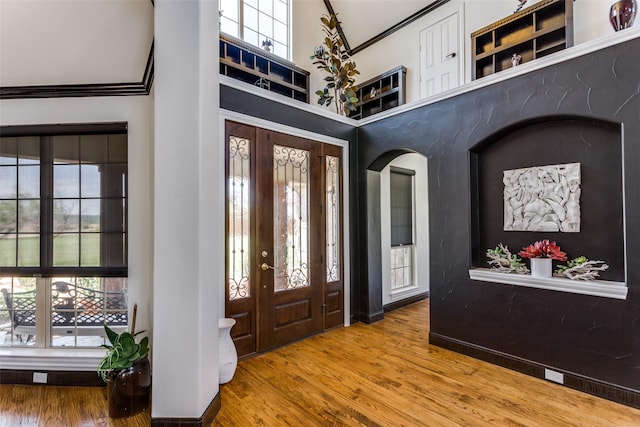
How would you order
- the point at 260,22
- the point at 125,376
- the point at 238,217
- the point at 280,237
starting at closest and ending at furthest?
1. the point at 125,376
2. the point at 238,217
3. the point at 280,237
4. the point at 260,22

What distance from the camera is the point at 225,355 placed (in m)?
2.64

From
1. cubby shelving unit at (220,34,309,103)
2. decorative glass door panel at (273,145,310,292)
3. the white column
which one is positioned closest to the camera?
the white column

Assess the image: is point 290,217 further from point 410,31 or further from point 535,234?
point 410,31

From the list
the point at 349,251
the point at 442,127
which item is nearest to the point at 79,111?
the point at 349,251

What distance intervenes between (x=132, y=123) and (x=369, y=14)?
13.7ft

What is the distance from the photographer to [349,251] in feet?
13.7

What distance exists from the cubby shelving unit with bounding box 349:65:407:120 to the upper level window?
1454 millimetres

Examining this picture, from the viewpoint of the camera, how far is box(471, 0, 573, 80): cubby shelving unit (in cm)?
326

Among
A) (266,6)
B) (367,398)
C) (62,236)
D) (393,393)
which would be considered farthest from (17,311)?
(266,6)

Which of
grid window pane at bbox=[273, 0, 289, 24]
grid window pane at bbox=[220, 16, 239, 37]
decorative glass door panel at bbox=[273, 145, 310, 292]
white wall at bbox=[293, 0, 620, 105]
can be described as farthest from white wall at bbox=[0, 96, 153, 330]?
grid window pane at bbox=[273, 0, 289, 24]

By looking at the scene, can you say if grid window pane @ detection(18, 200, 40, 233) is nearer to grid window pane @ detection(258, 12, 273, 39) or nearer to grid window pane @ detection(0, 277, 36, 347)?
grid window pane @ detection(0, 277, 36, 347)

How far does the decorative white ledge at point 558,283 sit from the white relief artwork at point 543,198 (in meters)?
0.46

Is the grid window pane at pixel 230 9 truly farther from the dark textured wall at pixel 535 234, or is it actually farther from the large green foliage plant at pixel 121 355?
the large green foliage plant at pixel 121 355

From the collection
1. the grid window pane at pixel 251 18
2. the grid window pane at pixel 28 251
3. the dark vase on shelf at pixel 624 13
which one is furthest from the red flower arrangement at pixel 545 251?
the grid window pane at pixel 251 18
